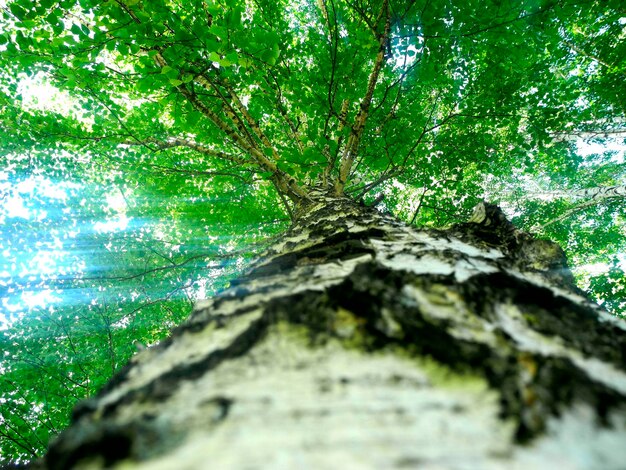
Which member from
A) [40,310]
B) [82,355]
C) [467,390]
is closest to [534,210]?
[467,390]

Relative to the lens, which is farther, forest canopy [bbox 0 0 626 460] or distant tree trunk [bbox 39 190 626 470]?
forest canopy [bbox 0 0 626 460]

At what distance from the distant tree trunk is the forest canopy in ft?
6.84

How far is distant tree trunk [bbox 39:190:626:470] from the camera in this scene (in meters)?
0.40

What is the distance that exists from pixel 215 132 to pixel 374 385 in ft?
17.1

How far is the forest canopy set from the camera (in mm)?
3092

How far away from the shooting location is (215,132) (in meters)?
5.00

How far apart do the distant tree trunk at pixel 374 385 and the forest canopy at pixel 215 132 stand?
6.84ft

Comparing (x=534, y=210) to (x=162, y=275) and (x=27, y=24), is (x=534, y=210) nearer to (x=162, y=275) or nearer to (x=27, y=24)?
(x=162, y=275)

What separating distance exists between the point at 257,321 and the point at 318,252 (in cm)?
74

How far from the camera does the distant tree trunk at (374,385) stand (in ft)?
1.32

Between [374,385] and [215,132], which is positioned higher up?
[215,132]

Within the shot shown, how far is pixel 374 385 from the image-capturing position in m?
0.51

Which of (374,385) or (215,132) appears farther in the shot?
(215,132)

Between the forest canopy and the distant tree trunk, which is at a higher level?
the forest canopy
